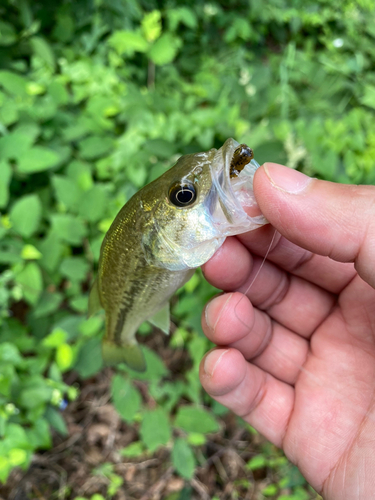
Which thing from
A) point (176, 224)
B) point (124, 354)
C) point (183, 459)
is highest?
point (176, 224)

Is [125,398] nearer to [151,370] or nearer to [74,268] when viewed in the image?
[151,370]

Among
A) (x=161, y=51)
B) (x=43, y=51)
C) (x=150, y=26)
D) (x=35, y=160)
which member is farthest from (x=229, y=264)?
(x=43, y=51)

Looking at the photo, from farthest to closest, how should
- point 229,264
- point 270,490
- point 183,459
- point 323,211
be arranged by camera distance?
1. point 270,490
2. point 183,459
3. point 229,264
4. point 323,211

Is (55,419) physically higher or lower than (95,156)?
lower

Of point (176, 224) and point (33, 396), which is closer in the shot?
point (176, 224)

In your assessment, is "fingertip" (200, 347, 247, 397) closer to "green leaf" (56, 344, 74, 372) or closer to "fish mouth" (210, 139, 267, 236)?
"fish mouth" (210, 139, 267, 236)

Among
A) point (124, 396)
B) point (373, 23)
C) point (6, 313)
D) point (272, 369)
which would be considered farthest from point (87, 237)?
point (373, 23)

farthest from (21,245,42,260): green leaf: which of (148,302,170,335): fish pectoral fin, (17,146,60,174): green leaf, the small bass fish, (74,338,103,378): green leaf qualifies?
(148,302,170,335): fish pectoral fin

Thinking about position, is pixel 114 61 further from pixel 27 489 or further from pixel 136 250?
pixel 27 489
